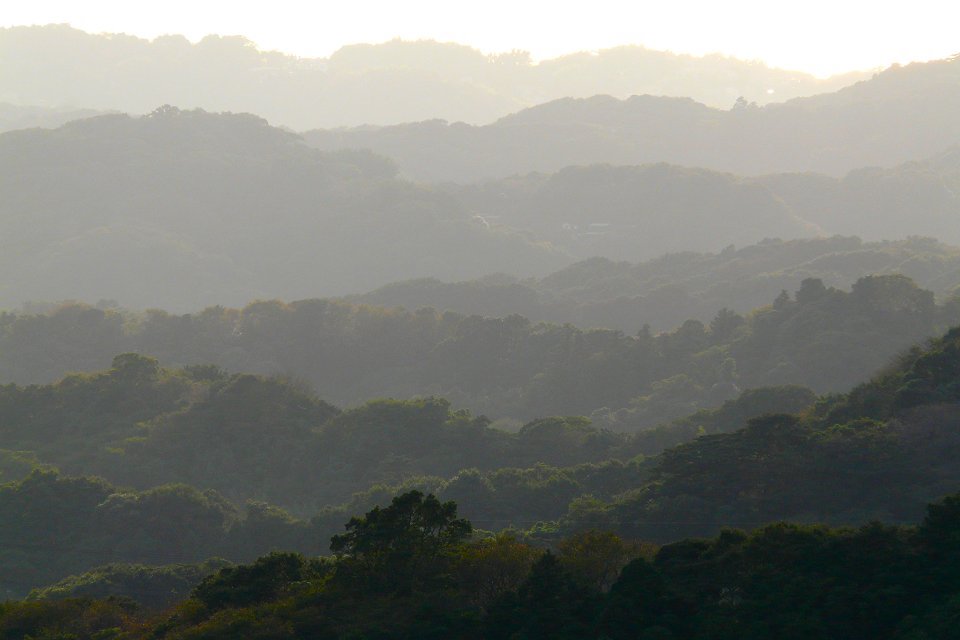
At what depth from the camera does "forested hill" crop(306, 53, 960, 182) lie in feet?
527

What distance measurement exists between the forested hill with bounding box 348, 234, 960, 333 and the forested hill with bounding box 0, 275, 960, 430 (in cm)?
1275

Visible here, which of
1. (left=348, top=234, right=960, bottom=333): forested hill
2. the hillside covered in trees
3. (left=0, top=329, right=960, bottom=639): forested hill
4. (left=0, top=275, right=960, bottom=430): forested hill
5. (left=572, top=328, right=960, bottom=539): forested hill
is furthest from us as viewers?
(left=348, top=234, right=960, bottom=333): forested hill

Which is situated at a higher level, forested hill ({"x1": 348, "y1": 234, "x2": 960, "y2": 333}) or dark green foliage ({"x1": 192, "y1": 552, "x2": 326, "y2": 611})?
forested hill ({"x1": 348, "y1": 234, "x2": 960, "y2": 333})

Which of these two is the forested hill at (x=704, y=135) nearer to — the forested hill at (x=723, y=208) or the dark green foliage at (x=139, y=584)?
the forested hill at (x=723, y=208)

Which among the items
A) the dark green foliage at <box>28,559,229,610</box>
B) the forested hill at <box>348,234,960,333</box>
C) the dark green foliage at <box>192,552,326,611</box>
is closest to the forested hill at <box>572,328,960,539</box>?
the dark green foliage at <box>28,559,229,610</box>

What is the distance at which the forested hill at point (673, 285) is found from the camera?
293ft

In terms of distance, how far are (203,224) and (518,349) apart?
6435 centimetres

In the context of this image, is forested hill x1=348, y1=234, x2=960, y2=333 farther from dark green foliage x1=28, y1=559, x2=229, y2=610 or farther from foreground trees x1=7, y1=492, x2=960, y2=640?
foreground trees x1=7, y1=492, x2=960, y2=640

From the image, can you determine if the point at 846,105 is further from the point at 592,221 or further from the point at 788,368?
the point at 788,368

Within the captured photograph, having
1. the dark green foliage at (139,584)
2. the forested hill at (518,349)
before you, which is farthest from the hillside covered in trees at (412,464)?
the forested hill at (518,349)

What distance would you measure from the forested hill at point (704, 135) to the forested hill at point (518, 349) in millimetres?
85842

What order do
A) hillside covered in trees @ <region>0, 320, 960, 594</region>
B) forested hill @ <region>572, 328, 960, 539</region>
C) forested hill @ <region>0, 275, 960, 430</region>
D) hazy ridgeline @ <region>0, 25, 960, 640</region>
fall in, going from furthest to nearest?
1. forested hill @ <region>0, 275, 960, 430</region>
2. hillside covered in trees @ <region>0, 320, 960, 594</region>
3. forested hill @ <region>572, 328, 960, 539</region>
4. hazy ridgeline @ <region>0, 25, 960, 640</region>

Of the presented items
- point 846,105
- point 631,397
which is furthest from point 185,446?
point 846,105

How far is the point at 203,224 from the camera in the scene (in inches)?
5305
